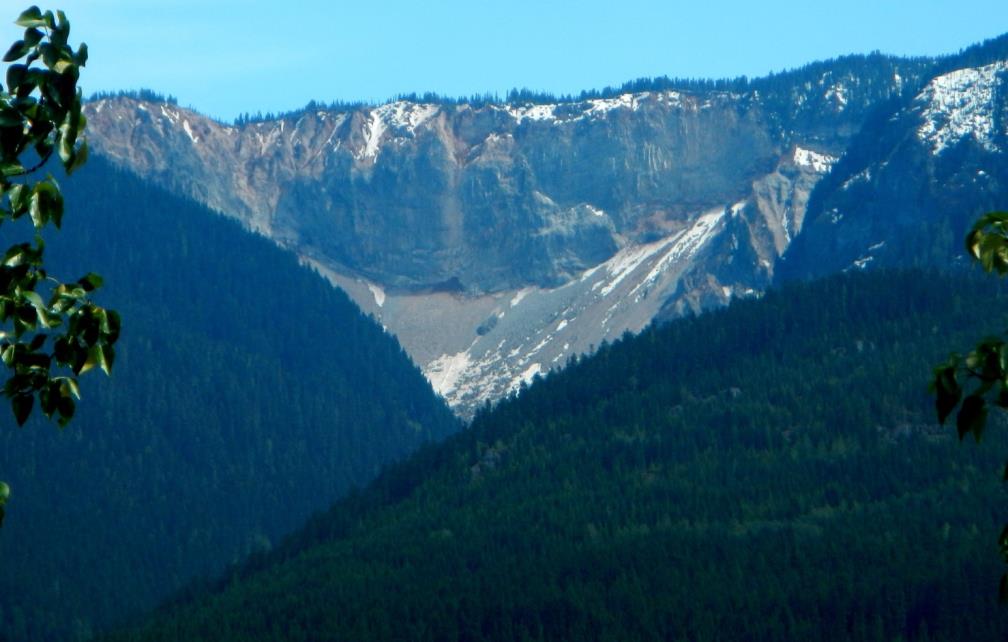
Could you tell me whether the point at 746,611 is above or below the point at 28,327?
below

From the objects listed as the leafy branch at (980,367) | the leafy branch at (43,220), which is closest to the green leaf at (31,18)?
the leafy branch at (43,220)

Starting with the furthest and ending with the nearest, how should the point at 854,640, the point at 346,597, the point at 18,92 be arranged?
1. the point at 346,597
2. the point at 854,640
3. the point at 18,92

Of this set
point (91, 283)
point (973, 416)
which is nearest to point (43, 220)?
point (91, 283)

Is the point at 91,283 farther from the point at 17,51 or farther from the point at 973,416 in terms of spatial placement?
the point at 973,416

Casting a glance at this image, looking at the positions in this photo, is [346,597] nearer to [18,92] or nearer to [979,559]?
[979,559]

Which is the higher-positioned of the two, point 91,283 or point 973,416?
point 91,283

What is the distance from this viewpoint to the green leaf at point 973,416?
19.5 m

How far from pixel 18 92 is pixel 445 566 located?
180884 millimetres

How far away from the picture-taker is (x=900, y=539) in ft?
605

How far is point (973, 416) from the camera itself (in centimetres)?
1959

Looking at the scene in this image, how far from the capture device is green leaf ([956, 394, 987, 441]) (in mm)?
19453

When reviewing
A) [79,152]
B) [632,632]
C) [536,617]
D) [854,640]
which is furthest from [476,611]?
[79,152]

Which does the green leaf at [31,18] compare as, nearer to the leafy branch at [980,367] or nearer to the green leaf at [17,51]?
the green leaf at [17,51]

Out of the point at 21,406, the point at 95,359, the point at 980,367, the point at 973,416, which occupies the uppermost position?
the point at 95,359
